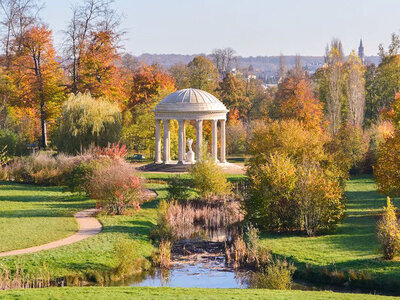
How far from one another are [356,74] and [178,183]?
31.9 m

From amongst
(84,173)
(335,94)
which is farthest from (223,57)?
(84,173)

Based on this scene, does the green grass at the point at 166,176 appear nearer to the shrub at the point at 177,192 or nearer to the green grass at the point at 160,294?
the shrub at the point at 177,192

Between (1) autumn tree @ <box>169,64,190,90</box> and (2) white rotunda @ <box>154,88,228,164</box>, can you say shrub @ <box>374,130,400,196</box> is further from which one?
(1) autumn tree @ <box>169,64,190,90</box>

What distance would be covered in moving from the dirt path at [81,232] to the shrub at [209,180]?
679 cm

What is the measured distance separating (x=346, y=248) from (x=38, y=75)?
1612 inches

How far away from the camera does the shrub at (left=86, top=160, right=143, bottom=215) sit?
108 feet

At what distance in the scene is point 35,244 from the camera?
87.0 ft

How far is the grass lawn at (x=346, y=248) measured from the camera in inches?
940

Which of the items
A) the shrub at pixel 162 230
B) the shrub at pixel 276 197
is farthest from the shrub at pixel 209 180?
the shrub at pixel 162 230

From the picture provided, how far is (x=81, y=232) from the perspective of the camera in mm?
29312

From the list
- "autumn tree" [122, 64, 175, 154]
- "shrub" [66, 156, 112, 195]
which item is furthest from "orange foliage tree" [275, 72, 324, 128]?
"shrub" [66, 156, 112, 195]

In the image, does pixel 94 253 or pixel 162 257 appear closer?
pixel 94 253

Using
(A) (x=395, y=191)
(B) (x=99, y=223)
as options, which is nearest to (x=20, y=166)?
(B) (x=99, y=223)

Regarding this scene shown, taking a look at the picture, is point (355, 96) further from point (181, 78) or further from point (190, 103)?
point (181, 78)
